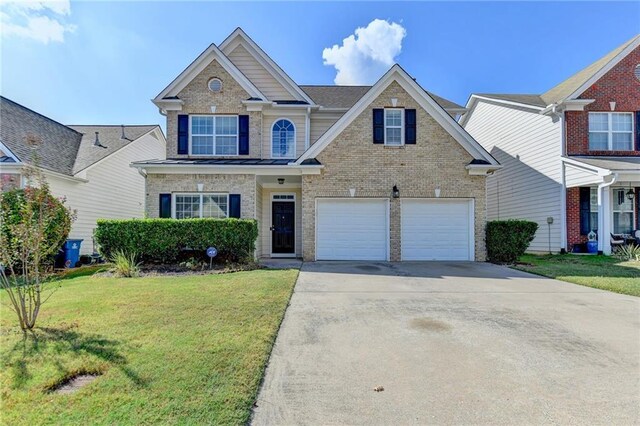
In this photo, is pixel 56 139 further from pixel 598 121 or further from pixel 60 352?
pixel 598 121

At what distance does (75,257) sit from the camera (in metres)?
12.4

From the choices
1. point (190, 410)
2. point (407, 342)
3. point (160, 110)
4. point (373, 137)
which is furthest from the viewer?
point (160, 110)

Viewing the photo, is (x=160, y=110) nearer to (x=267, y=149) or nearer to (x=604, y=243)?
(x=267, y=149)

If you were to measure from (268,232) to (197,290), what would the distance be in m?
6.95

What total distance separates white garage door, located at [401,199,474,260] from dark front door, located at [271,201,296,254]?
4.53 m

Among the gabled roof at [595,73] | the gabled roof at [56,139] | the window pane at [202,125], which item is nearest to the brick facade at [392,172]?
the window pane at [202,125]

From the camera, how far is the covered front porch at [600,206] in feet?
42.2

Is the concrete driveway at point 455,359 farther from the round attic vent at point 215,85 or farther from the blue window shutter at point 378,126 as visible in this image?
the round attic vent at point 215,85

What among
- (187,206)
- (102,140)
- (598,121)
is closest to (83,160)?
(102,140)

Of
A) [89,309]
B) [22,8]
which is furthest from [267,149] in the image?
[89,309]

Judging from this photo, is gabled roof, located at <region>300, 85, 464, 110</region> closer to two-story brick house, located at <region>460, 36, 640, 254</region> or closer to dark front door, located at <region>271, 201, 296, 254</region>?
two-story brick house, located at <region>460, 36, 640, 254</region>

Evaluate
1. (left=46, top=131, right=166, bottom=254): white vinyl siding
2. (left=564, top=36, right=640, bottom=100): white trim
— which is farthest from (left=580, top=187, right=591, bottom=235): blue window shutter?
(left=46, top=131, right=166, bottom=254): white vinyl siding

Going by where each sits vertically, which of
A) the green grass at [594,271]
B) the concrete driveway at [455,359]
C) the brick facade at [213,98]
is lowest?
the concrete driveway at [455,359]

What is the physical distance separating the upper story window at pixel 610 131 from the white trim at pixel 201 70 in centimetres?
1387
